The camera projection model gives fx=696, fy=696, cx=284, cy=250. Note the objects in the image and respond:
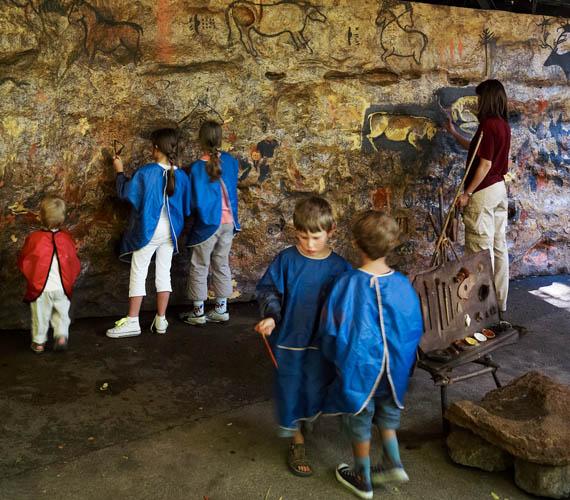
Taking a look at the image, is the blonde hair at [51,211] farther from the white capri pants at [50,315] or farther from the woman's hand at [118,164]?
the woman's hand at [118,164]

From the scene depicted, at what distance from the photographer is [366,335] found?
2.76 m

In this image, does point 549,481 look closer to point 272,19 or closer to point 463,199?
point 463,199

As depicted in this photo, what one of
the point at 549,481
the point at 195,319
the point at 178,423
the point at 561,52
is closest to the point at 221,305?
the point at 195,319

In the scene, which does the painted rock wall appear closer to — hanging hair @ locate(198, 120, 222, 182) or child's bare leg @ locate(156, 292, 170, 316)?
hanging hair @ locate(198, 120, 222, 182)

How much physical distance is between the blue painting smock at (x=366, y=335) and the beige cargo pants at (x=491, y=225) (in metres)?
2.25

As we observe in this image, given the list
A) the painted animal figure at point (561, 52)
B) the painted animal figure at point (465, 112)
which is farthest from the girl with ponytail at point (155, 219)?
the painted animal figure at point (561, 52)

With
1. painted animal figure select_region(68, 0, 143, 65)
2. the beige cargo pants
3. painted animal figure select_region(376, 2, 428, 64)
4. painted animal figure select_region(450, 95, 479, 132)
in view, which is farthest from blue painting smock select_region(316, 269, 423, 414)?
painted animal figure select_region(450, 95, 479, 132)

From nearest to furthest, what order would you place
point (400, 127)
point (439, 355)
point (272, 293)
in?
1. point (272, 293)
2. point (439, 355)
3. point (400, 127)

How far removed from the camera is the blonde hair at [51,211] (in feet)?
14.0

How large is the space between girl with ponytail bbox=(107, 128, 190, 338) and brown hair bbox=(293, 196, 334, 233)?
1878 mm

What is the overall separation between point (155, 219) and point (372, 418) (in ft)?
7.46

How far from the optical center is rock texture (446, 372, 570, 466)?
282 cm

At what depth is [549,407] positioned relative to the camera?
312 cm

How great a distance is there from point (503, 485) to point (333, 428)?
0.86 meters
